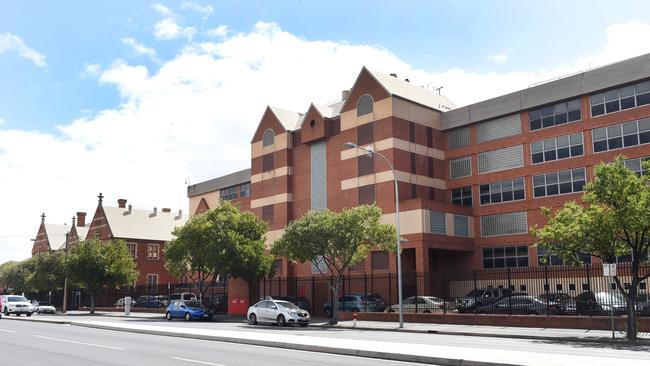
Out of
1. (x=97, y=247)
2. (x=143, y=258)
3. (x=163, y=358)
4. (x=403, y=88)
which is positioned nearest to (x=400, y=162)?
(x=403, y=88)

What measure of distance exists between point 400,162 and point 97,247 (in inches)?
1217

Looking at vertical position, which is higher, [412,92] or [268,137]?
[412,92]

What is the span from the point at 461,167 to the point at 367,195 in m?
9.16

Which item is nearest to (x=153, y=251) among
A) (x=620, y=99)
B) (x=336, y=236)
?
(x=336, y=236)

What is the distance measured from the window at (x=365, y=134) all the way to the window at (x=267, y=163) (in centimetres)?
1201

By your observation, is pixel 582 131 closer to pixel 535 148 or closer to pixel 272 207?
pixel 535 148

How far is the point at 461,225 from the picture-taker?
168 feet

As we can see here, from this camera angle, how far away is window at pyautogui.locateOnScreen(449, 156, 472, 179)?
5350cm

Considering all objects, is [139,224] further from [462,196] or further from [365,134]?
[462,196]

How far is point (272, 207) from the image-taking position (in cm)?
6009

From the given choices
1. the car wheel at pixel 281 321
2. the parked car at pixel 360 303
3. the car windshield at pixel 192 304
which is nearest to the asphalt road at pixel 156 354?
the car wheel at pixel 281 321

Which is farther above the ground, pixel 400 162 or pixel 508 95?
pixel 508 95

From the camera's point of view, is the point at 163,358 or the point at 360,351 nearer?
the point at 163,358

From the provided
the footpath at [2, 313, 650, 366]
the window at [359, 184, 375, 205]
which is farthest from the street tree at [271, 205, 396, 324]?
the window at [359, 184, 375, 205]
